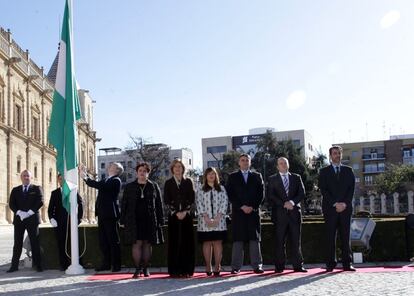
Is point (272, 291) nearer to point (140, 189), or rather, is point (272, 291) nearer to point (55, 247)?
point (140, 189)

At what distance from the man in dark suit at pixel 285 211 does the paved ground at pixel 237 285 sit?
0.67 meters

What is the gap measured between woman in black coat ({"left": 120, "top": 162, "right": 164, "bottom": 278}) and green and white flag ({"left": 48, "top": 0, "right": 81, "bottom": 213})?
1.64 meters

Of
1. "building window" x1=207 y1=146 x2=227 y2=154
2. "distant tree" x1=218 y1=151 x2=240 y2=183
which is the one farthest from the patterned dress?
"building window" x1=207 y1=146 x2=227 y2=154

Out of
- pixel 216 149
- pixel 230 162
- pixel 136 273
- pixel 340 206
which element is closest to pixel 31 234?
pixel 136 273

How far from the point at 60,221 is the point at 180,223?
10.1 feet

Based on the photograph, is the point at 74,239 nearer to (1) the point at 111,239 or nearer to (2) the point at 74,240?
(2) the point at 74,240

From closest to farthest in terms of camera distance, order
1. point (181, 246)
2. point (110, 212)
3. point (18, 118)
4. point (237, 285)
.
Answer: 1. point (237, 285)
2. point (181, 246)
3. point (110, 212)
4. point (18, 118)

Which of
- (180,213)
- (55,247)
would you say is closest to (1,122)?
(55,247)

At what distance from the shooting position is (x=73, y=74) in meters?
11.3

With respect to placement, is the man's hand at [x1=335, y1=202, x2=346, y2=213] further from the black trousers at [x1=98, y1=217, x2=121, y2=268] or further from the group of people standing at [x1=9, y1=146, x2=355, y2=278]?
the black trousers at [x1=98, y1=217, x2=121, y2=268]

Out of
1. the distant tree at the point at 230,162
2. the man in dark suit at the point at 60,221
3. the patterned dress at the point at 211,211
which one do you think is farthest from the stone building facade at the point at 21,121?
the patterned dress at the point at 211,211

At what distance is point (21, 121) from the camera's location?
46438 millimetres

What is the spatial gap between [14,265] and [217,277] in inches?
→ 177

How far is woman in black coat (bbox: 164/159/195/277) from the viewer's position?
9.45m
